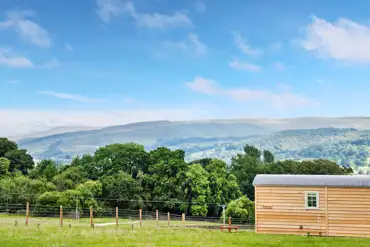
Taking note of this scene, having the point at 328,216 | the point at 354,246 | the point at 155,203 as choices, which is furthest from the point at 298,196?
the point at 155,203

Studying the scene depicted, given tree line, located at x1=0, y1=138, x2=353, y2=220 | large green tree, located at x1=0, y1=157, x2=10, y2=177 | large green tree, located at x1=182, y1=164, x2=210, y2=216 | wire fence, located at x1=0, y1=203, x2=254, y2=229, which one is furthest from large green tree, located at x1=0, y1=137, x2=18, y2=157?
large green tree, located at x1=182, y1=164, x2=210, y2=216

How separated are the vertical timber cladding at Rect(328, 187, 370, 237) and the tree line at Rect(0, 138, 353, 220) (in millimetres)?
25022

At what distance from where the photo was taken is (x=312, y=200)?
29000 millimetres

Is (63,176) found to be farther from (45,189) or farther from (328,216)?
(328,216)

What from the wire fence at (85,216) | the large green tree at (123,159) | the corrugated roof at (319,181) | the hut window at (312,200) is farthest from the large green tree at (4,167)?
the hut window at (312,200)

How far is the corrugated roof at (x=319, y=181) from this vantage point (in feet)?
93.0

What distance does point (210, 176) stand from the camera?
63.7 metres

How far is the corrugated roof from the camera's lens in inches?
1117

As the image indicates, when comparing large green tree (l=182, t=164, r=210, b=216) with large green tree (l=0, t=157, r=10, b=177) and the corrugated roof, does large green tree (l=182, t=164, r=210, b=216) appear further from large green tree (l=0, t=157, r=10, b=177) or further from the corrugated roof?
the corrugated roof

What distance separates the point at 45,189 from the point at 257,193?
104 feet

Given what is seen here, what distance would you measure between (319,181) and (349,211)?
2426mm

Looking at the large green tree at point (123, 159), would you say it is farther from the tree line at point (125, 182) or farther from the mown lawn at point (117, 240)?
the mown lawn at point (117, 240)

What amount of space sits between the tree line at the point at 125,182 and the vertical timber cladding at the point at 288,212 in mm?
24116

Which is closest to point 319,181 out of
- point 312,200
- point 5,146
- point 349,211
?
point 312,200
